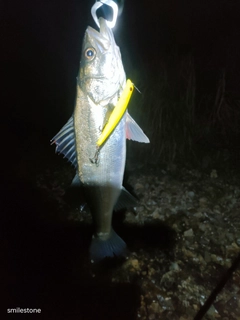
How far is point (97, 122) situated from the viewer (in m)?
1.30

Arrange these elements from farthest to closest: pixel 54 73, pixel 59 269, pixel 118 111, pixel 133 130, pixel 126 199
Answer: pixel 54 73 → pixel 59 269 → pixel 126 199 → pixel 133 130 → pixel 118 111

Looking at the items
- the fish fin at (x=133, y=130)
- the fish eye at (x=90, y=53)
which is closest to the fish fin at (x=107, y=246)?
the fish fin at (x=133, y=130)

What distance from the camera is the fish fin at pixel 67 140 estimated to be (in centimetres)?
134

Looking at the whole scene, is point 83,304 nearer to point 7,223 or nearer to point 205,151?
point 7,223

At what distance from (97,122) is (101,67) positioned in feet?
0.85

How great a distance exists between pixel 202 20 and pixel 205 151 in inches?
156

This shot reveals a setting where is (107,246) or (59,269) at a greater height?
(107,246)

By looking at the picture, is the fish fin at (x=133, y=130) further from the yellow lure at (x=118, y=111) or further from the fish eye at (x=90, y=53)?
the fish eye at (x=90, y=53)

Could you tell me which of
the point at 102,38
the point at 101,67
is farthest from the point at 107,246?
the point at 102,38

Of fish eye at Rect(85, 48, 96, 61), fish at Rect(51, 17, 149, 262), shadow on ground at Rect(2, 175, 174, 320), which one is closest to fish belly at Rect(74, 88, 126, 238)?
fish at Rect(51, 17, 149, 262)

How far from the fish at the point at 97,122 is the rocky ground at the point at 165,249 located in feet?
0.80

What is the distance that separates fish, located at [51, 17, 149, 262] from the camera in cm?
128

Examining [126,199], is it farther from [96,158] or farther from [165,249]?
[165,249]

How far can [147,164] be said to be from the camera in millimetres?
4387
